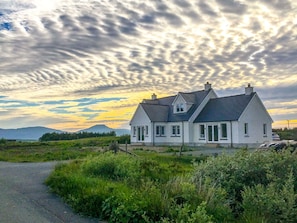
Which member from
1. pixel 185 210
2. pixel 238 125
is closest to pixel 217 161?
pixel 185 210

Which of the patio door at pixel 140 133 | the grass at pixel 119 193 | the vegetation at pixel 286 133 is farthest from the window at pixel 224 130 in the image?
the grass at pixel 119 193

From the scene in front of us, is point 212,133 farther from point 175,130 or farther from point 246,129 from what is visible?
point 175,130

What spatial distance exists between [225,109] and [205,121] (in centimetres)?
240

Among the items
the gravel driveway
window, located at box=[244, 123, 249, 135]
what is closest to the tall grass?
the gravel driveway

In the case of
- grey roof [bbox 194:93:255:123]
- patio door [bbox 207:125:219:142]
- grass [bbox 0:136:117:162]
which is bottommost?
grass [bbox 0:136:117:162]

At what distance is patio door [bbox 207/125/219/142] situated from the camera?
36.4m

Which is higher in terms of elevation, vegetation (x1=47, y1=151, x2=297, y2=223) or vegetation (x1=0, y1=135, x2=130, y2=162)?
vegetation (x1=0, y1=135, x2=130, y2=162)

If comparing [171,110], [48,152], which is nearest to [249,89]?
[171,110]

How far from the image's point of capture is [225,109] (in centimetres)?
3675

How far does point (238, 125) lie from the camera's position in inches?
1345

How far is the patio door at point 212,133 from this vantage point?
36.4 m

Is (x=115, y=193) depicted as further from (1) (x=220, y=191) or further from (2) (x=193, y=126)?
(2) (x=193, y=126)

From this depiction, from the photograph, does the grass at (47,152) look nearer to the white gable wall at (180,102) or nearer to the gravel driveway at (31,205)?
the gravel driveway at (31,205)

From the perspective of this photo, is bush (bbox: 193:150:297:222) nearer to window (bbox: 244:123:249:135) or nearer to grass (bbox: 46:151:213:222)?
grass (bbox: 46:151:213:222)
